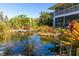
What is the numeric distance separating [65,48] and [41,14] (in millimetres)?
727

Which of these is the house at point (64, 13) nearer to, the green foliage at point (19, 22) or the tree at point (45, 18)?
the tree at point (45, 18)

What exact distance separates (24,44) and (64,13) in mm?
889

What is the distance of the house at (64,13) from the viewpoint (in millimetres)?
6027

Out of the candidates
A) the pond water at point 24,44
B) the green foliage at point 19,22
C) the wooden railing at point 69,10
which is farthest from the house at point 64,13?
the green foliage at point 19,22

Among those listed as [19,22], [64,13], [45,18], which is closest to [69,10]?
[64,13]

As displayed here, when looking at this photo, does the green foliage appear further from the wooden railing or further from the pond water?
the wooden railing

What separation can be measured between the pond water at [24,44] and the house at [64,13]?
36cm

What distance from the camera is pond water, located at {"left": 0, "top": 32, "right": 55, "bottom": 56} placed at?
6.01 meters

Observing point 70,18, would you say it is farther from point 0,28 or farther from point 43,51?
point 0,28

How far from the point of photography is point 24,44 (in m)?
6.03

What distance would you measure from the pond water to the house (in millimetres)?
363

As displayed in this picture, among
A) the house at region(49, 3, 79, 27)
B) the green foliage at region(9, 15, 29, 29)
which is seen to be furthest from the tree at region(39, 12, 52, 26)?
the green foliage at region(9, 15, 29, 29)

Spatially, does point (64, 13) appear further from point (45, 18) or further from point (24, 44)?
point (24, 44)

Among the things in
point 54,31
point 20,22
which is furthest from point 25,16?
point 54,31
